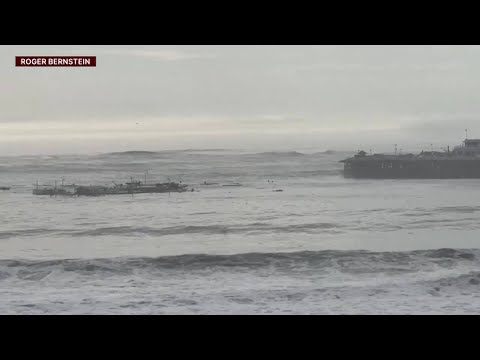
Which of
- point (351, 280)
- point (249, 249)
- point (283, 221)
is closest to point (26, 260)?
point (249, 249)

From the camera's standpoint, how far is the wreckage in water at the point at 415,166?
905 centimetres

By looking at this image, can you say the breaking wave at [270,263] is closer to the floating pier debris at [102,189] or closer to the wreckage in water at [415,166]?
the floating pier debris at [102,189]

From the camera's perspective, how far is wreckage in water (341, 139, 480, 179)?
905 cm

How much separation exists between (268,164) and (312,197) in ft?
3.15

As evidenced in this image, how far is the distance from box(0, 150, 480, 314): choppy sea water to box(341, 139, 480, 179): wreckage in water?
174 mm

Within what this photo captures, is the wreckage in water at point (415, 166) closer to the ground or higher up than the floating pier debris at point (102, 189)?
higher up

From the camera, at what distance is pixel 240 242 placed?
7.82 m

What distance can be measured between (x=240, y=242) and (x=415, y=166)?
3768mm

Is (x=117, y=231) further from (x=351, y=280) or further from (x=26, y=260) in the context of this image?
(x=351, y=280)

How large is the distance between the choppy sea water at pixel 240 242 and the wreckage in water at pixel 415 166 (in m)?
0.17

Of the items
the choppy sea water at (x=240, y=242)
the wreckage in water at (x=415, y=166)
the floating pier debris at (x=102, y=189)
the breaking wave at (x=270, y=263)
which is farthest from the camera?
the wreckage in water at (x=415, y=166)

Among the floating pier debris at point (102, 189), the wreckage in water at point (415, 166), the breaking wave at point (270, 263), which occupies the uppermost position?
the wreckage in water at point (415, 166)

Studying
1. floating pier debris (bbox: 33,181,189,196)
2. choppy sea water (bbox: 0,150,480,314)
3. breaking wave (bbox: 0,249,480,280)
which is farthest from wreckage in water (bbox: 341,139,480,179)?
floating pier debris (bbox: 33,181,189,196)

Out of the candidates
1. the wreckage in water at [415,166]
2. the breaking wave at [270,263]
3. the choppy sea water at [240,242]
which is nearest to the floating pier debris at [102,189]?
the choppy sea water at [240,242]
